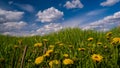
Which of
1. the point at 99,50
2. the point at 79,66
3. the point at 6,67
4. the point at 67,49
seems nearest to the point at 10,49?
the point at 67,49

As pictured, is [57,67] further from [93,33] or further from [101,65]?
[93,33]

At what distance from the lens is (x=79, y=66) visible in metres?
3.44

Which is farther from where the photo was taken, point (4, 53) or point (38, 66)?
point (4, 53)

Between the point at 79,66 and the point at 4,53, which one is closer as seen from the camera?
the point at 79,66

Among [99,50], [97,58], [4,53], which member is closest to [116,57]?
[97,58]

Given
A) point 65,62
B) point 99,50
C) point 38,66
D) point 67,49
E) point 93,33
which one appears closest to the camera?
point 65,62

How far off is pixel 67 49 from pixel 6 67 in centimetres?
179

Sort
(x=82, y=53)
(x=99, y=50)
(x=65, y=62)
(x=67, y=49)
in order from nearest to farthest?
(x=65, y=62), (x=82, y=53), (x=99, y=50), (x=67, y=49)

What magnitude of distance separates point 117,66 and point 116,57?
0.34 metres

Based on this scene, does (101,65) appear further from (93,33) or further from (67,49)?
(93,33)

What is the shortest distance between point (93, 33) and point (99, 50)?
327cm

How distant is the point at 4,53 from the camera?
5.06 metres

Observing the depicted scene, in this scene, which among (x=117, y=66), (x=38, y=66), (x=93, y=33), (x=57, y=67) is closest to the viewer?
(x=57, y=67)

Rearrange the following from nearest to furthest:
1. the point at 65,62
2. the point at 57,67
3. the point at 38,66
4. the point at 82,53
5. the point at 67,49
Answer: the point at 57,67 → the point at 65,62 → the point at 38,66 → the point at 82,53 → the point at 67,49
